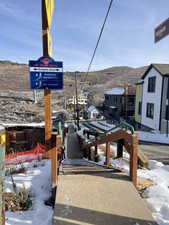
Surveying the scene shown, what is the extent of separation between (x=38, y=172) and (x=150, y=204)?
2.56m

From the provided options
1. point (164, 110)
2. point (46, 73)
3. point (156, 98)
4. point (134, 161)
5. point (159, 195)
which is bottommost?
point (159, 195)

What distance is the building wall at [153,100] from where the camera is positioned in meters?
16.9

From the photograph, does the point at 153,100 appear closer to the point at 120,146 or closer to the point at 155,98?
the point at 155,98

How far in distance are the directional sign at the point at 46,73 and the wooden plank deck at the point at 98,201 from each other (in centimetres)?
222

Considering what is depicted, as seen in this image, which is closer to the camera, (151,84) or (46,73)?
(46,73)

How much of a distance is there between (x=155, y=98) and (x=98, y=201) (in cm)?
1637

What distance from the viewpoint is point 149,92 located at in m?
18.7

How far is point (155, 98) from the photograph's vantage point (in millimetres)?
17453

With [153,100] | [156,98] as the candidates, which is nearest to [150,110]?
[153,100]

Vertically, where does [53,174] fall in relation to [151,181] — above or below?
above

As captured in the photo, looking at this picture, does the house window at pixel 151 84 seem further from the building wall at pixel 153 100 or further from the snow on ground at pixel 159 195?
the snow on ground at pixel 159 195

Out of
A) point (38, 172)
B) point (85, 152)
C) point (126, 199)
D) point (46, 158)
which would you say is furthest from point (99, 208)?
point (85, 152)

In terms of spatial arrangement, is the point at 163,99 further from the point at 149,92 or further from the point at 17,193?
the point at 17,193

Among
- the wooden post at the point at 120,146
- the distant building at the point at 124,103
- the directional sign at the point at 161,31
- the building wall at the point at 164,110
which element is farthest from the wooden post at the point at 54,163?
the distant building at the point at 124,103
